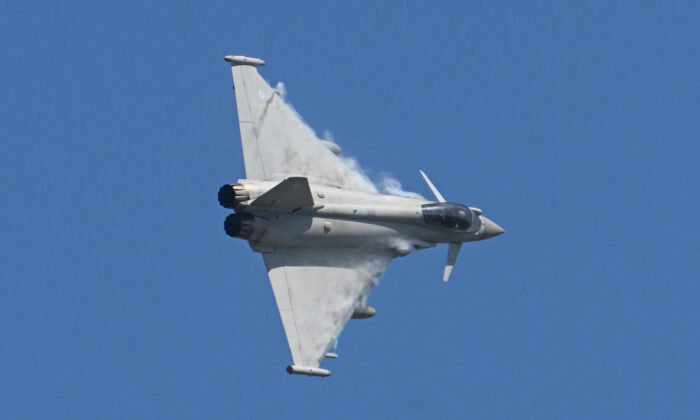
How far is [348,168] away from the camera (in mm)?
44000

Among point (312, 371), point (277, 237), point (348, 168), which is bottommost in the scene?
point (312, 371)

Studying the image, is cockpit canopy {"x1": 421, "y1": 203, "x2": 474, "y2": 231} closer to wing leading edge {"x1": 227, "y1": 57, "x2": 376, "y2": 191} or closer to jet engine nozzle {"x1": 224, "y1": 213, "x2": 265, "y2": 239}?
wing leading edge {"x1": 227, "y1": 57, "x2": 376, "y2": 191}

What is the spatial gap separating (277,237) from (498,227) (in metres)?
7.79

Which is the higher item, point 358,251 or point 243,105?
point 243,105

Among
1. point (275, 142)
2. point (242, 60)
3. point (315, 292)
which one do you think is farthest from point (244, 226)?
point (242, 60)

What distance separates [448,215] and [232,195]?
6.88 m

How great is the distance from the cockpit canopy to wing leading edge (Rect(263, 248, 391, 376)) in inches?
86.1

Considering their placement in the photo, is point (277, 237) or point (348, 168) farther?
point (348, 168)

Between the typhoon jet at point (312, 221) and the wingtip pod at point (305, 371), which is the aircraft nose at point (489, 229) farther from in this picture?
the wingtip pod at point (305, 371)

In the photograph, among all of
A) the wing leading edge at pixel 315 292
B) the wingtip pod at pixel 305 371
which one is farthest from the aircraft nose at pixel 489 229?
the wingtip pod at pixel 305 371

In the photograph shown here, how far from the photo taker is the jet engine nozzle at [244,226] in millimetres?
40656

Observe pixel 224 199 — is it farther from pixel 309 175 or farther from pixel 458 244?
pixel 458 244

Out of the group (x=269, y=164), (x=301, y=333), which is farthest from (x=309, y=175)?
(x=301, y=333)

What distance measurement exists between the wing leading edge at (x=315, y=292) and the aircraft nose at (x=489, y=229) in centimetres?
421
